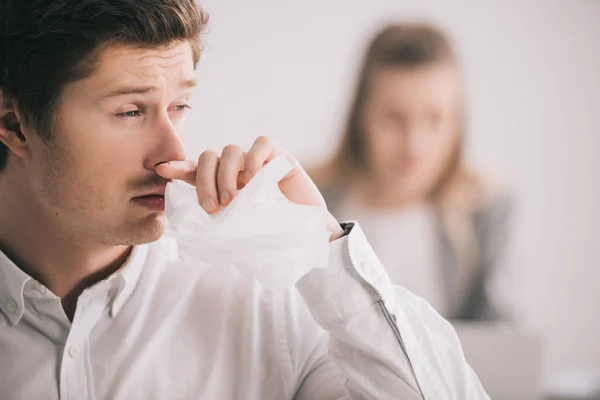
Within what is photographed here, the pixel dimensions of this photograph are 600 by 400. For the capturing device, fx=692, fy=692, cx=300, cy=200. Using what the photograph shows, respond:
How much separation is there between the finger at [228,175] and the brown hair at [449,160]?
224 centimetres

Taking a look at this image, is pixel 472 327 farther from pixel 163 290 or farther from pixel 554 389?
pixel 163 290

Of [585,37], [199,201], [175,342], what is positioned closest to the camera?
[199,201]

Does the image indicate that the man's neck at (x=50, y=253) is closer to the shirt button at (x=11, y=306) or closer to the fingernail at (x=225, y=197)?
the shirt button at (x=11, y=306)

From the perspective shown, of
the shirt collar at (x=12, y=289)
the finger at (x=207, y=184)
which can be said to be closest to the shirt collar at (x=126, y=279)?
the shirt collar at (x=12, y=289)

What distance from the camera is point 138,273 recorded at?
1.28 meters

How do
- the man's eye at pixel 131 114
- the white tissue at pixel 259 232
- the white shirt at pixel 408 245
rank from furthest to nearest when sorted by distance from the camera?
the white shirt at pixel 408 245 < the man's eye at pixel 131 114 < the white tissue at pixel 259 232

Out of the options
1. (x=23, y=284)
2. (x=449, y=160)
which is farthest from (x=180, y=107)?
(x=449, y=160)

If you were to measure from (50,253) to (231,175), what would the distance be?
414 millimetres

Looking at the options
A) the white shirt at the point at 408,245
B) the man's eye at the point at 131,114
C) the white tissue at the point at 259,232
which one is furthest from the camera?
the white shirt at the point at 408,245

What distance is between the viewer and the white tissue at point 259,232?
1070 mm

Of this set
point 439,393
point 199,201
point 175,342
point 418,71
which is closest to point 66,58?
point 199,201

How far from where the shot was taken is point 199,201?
3.56 ft

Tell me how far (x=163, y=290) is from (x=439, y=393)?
0.53m

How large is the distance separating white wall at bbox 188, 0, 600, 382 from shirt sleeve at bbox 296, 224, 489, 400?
7.25 ft
